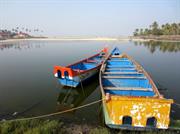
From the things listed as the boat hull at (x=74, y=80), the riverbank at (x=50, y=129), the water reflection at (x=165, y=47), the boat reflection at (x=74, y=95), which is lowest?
the boat reflection at (x=74, y=95)

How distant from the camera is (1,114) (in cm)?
645

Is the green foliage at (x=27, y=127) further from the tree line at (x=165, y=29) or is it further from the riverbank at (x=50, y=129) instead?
the tree line at (x=165, y=29)

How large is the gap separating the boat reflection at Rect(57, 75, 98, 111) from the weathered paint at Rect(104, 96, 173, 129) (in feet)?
11.0

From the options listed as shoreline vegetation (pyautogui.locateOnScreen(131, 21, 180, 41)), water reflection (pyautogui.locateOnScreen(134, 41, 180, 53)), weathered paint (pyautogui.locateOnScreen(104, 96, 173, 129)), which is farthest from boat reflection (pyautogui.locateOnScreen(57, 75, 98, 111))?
shoreline vegetation (pyautogui.locateOnScreen(131, 21, 180, 41))

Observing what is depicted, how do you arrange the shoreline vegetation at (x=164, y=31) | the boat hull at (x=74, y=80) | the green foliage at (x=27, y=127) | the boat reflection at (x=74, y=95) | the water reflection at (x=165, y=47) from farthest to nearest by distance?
1. the shoreline vegetation at (x=164, y=31)
2. the water reflection at (x=165, y=47)
3. the boat hull at (x=74, y=80)
4. the boat reflection at (x=74, y=95)
5. the green foliage at (x=27, y=127)

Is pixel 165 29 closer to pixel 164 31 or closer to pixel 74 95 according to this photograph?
pixel 164 31

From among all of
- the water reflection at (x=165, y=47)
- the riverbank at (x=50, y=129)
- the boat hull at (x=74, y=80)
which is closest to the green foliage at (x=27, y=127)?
the riverbank at (x=50, y=129)

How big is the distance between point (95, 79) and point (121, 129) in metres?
6.89

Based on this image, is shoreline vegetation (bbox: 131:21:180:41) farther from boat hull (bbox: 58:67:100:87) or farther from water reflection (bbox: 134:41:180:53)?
boat hull (bbox: 58:67:100:87)

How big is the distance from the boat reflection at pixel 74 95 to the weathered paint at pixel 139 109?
336 centimetres

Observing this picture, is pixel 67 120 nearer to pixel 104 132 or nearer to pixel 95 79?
pixel 104 132

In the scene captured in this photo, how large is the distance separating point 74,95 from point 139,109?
5.09 metres

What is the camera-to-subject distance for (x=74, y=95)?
9.09m

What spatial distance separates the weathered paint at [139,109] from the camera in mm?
4539
